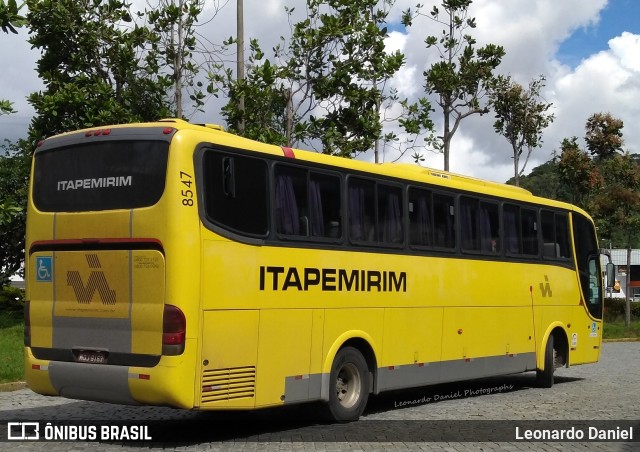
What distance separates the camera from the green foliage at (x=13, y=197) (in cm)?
2909

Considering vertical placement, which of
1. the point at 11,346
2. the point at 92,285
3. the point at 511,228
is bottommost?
the point at 11,346

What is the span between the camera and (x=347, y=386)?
42.1 ft

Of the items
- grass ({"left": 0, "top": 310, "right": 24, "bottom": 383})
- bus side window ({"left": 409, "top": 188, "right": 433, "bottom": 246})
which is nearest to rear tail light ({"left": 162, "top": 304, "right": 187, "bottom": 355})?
bus side window ({"left": 409, "top": 188, "right": 433, "bottom": 246})

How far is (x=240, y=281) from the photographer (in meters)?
11.0

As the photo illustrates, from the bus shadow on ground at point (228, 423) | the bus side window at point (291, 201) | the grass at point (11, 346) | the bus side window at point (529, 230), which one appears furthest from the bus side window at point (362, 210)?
the grass at point (11, 346)

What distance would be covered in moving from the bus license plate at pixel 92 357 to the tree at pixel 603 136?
3061cm

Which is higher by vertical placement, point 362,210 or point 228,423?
point 362,210

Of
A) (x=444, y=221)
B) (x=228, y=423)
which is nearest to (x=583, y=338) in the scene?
(x=444, y=221)

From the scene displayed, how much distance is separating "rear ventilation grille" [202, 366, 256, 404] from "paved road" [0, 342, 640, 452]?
1.77ft

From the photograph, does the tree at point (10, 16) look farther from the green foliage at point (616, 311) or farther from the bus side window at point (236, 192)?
the green foliage at point (616, 311)

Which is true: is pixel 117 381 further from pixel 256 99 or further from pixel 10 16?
pixel 256 99

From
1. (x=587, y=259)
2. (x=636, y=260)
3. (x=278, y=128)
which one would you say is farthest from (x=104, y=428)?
(x=636, y=260)

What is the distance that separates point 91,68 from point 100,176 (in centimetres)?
1453

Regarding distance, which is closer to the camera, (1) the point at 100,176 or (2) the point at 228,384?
(2) the point at 228,384
